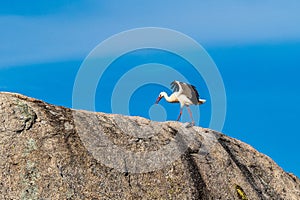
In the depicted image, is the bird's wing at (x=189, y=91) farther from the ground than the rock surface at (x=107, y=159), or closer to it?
farther from the ground

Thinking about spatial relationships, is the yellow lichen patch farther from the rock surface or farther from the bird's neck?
the bird's neck

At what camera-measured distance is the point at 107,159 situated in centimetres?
1518

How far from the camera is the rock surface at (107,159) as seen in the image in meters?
14.0

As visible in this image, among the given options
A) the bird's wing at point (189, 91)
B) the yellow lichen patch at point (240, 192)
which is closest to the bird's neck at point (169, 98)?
the bird's wing at point (189, 91)

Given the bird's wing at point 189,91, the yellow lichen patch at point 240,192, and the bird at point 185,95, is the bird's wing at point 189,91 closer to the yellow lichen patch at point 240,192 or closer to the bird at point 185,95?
the bird at point 185,95

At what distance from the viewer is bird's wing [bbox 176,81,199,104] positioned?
69.2 feet

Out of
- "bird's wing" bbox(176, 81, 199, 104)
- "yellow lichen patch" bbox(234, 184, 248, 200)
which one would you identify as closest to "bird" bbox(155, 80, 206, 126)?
"bird's wing" bbox(176, 81, 199, 104)

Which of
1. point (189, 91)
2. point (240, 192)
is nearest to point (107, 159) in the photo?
point (240, 192)

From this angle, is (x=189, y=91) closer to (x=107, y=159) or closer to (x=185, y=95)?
(x=185, y=95)

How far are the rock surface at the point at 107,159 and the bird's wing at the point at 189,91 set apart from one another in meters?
2.58

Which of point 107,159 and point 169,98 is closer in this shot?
point 107,159

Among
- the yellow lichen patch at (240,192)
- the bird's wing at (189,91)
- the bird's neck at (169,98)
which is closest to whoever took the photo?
the yellow lichen patch at (240,192)

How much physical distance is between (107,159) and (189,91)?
284 inches

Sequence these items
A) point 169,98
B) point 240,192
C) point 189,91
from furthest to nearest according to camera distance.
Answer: point 169,98
point 189,91
point 240,192
